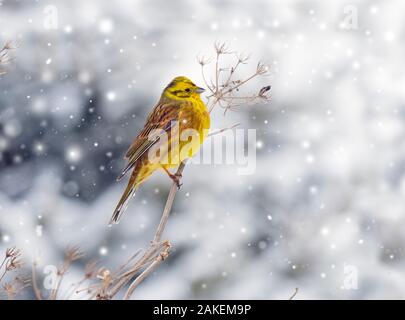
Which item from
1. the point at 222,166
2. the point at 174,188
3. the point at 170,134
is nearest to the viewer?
the point at 174,188

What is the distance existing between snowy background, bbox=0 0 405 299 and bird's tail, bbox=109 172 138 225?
232 centimetres

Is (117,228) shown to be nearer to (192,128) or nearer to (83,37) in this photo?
(83,37)

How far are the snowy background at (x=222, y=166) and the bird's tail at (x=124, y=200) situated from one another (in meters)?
2.32

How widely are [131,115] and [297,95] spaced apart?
6.11 feet

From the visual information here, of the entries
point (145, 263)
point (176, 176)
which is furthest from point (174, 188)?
point (145, 263)

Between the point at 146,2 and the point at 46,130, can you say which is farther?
the point at 146,2

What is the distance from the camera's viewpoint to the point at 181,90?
2.92 metres

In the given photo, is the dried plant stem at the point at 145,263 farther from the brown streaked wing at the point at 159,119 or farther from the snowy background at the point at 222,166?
the snowy background at the point at 222,166

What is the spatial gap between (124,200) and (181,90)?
656 mm

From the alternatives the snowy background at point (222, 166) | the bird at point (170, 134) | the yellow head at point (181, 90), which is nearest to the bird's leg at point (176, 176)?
the bird at point (170, 134)

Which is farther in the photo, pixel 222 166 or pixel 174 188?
pixel 222 166

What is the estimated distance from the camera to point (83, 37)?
233 inches

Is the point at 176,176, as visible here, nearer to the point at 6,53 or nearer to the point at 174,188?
the point at 174,188
